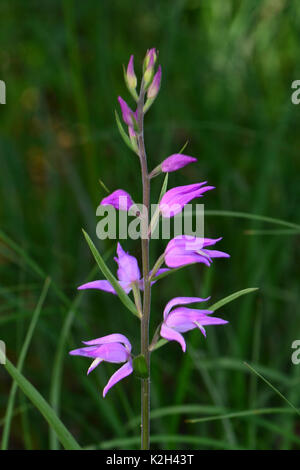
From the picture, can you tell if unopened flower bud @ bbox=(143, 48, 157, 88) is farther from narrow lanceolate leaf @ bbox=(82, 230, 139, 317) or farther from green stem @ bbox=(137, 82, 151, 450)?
narrow lanceolate leaf @ bbox=(82, 230, 139, 317)

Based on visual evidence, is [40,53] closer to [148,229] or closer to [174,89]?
[174,89]

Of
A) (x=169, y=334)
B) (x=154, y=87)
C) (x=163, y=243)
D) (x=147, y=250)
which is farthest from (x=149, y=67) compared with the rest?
(x=163, y=243)

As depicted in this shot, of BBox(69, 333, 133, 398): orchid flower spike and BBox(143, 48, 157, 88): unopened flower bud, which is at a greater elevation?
BBox(143, 48, 157, 88): unopened flower bud

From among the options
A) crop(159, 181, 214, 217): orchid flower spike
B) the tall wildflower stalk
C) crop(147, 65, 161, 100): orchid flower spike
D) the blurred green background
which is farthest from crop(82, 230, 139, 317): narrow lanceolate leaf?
the blurred green background

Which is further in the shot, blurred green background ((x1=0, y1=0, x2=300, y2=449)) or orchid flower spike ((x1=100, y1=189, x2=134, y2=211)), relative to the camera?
blurred green background ((x1=0, y1=0, x2=300, y2=449))

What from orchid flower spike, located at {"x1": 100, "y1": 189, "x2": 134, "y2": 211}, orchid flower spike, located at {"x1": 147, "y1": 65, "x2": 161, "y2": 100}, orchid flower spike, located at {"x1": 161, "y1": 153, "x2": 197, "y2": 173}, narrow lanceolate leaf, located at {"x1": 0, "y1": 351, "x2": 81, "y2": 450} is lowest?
narrow lanceolate leaf, located at {"x1": 0, "y1": 351, "x2": 81, "y2": 450}

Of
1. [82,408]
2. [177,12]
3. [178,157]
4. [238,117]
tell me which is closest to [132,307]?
[178,157]

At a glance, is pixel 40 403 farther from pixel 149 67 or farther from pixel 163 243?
pixel 163 243
